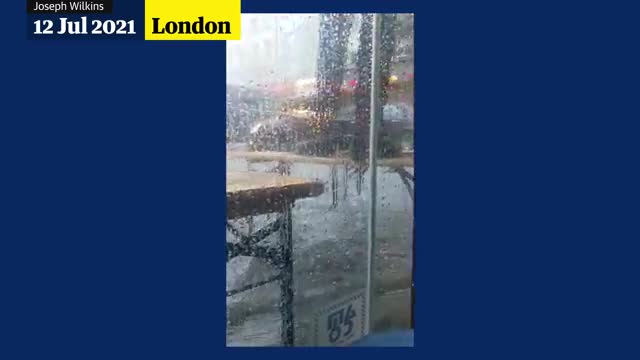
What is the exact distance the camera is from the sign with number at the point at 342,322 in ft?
9.36

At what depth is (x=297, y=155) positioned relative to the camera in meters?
2.81

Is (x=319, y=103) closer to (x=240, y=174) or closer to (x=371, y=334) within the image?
(x=240, y=174)

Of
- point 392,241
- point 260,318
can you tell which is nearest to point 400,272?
point 392,241

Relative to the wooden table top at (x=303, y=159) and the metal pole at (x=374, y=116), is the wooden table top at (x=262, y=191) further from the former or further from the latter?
the metal pole at (x=374, y=116)

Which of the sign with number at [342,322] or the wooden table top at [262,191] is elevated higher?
the wooden table top at [262,191]
